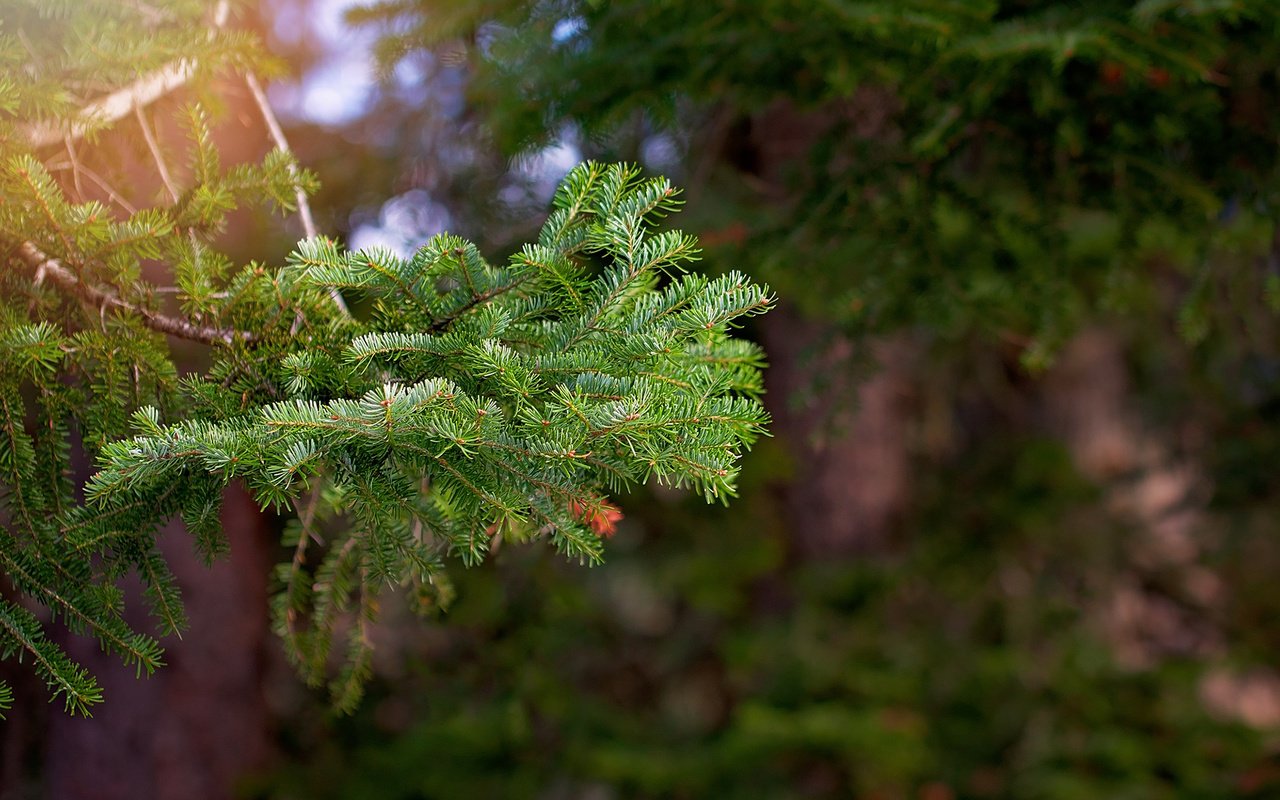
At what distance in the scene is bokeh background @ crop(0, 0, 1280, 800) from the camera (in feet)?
6.66

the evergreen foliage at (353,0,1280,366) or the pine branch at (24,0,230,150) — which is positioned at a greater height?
the evergreen foliage at (353,0,1280,366)

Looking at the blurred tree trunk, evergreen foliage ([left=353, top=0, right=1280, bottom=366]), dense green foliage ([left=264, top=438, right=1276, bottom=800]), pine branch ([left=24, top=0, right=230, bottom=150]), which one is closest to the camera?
pine branch ([left=24, top=0, right=230, bottom=150])

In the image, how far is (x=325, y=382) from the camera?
46.1 inches

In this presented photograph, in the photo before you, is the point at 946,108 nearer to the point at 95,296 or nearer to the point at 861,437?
the point at 95,296

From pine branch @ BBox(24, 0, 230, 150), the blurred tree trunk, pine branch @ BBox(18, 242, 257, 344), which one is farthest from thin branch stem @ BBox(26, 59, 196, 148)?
the blurred tree trunk

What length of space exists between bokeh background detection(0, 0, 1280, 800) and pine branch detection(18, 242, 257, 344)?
3.14 ft

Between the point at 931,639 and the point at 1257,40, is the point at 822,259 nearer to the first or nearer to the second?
the point at 1257,40

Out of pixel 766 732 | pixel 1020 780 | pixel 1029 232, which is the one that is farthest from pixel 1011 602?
pixel 1029 232

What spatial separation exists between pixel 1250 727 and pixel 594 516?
4626mm

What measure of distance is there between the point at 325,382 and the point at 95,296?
0.41 m

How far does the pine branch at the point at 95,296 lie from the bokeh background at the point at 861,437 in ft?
3.14

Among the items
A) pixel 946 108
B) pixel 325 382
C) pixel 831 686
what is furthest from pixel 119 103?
pixel 831 686

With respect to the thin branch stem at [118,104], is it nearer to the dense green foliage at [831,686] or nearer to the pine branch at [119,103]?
the pine branch at [119,103]

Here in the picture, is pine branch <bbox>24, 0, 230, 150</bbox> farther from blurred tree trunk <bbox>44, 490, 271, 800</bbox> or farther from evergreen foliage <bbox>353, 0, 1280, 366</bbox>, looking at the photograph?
blurred tree trunk <bbox>44, 490, 271, 800</bbox>
